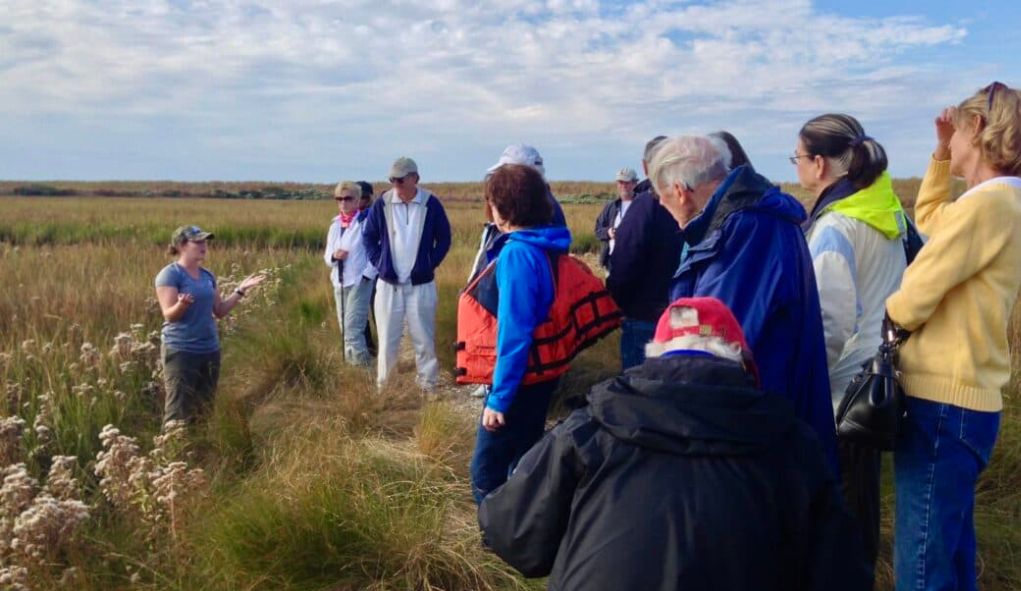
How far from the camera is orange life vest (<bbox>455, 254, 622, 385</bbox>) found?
382cm

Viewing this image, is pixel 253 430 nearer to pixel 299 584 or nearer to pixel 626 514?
pixel 299 584

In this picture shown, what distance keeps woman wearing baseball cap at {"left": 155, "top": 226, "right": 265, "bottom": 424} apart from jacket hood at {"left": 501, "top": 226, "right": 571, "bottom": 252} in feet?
9.45

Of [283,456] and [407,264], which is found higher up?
[407,264]

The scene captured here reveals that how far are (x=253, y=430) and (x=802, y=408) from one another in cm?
387

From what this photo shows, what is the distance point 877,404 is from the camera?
2.80m

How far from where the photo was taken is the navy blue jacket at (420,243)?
23.7ft

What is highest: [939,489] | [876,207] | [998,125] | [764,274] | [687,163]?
[998,125]

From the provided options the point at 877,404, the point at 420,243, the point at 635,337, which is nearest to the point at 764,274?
the point at 877,404

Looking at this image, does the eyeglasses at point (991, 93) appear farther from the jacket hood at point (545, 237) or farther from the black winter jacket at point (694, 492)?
the jacket hood at point (545, 237)

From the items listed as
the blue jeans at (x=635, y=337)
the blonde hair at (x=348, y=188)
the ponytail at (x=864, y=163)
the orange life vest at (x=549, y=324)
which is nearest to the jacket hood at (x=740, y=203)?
the ponytail at (x=864, y=163)

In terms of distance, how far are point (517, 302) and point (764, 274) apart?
1.19 meters

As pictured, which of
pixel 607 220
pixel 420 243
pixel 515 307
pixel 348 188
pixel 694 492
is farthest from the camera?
pixel 607 220

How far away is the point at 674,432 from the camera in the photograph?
1.84m

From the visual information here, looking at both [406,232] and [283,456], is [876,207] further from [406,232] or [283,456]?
[406,232]
